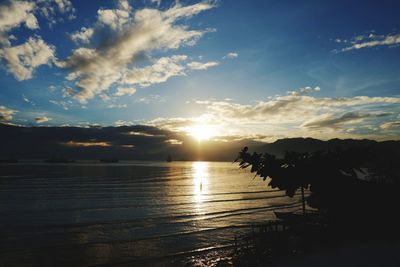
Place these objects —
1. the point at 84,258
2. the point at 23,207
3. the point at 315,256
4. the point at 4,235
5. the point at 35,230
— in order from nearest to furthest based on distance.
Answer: the point at 315,256 < the point at 84,258 < the point at 4,235 < the point at 35,230 < the point at 23,207

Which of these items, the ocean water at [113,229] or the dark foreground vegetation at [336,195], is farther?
the ocean water at [113,229]

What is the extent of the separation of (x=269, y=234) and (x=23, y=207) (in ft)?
96.1

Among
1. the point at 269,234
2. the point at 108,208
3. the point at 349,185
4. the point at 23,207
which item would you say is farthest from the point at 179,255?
the point at 23,207

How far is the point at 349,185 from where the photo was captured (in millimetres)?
18641

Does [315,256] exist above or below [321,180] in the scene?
below

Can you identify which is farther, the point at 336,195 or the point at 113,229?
the point at 113,229

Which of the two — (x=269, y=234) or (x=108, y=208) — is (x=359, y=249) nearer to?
(x=269, y=234)

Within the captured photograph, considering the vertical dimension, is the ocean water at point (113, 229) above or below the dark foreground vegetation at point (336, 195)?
below

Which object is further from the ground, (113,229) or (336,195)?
(336,195)

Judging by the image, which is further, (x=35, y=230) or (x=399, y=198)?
(x=35, y=230)

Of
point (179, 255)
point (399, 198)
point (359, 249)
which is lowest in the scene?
point (179, 255)

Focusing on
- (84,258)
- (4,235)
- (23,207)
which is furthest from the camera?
(23,207)

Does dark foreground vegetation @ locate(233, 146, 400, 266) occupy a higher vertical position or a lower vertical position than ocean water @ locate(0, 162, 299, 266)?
higher

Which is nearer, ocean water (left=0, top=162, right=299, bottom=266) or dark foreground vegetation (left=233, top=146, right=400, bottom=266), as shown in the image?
dark foreground vegetation (left=233, top=146, right=400, bottom=266)
